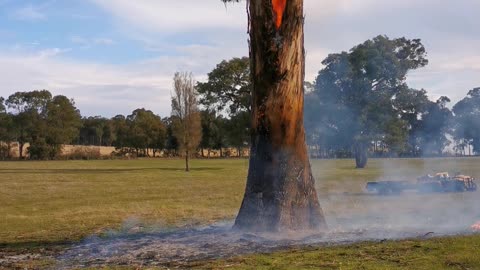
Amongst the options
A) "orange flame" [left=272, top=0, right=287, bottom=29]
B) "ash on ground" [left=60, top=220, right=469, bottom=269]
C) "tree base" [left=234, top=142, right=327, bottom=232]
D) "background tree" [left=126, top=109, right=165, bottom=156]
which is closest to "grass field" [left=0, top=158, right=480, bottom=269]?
"ash on ground" [left=60, top=220, right=469, bottom=269]

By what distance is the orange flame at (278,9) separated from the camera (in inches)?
436

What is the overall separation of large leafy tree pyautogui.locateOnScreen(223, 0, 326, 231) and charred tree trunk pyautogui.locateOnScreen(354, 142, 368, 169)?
96.4ft

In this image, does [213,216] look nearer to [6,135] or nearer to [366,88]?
[366,88]

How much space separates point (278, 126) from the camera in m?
11.2

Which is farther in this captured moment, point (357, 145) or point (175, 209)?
point (357, 145)

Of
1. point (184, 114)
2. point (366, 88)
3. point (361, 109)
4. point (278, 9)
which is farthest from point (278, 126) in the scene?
point (184, 114)

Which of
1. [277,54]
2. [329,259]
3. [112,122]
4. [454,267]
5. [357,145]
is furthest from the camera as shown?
[112,122]

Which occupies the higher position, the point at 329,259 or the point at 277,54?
the point at 277,54

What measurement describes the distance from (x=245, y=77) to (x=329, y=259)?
60948 millimetres

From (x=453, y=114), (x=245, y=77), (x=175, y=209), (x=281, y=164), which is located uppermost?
(x=245, y=77)

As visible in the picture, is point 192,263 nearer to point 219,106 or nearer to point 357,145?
point 357,145

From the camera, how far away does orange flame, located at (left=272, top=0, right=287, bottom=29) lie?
1108 cm

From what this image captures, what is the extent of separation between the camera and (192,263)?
326 inches

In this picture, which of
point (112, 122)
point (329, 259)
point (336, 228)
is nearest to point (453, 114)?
point (336, 228)
